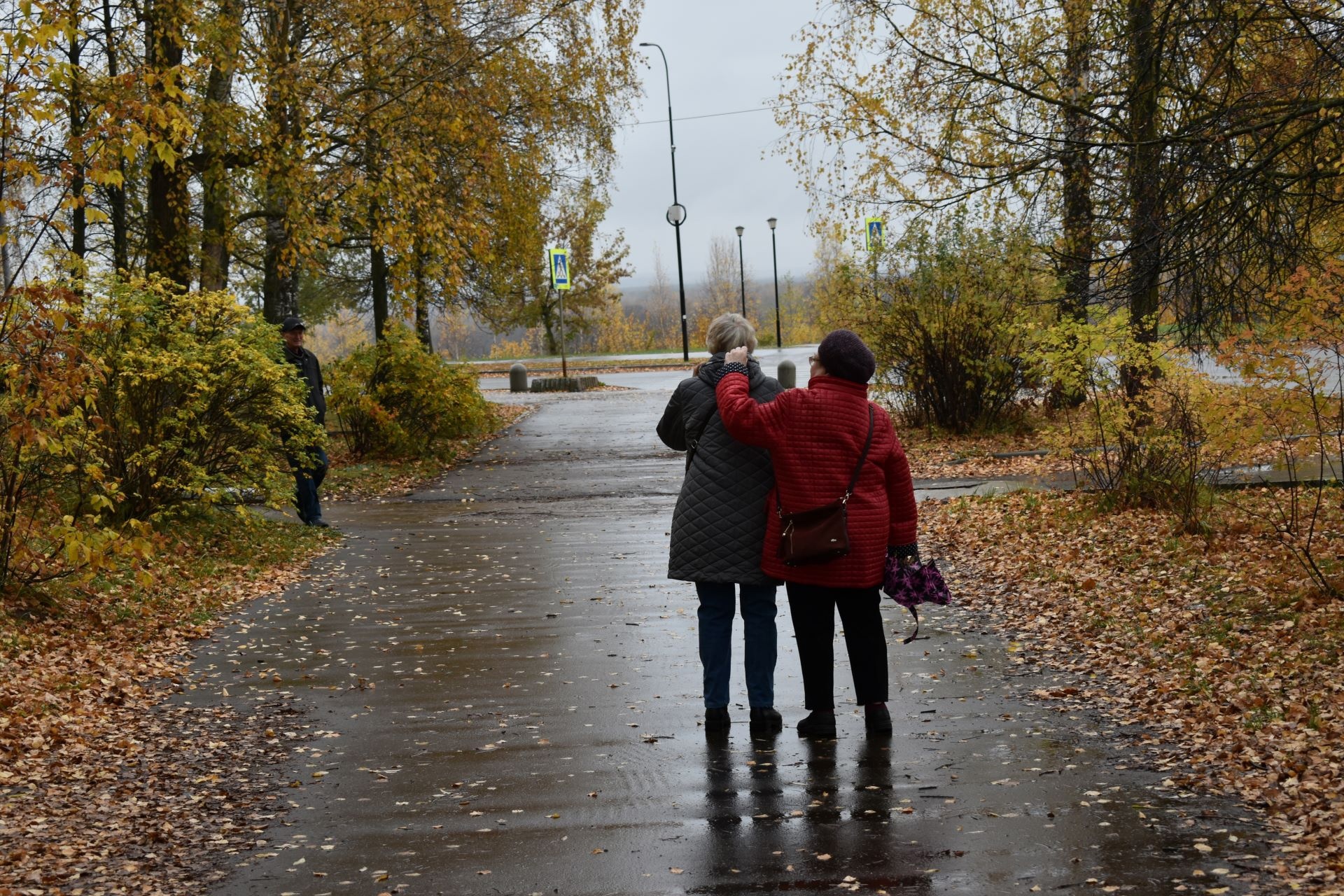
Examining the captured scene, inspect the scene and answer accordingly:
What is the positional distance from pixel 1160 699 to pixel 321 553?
733 centimetres

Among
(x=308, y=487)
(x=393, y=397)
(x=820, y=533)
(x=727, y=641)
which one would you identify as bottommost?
(x=727, y=641)

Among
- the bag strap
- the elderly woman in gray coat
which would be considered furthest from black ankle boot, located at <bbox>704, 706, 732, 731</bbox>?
the bag strap

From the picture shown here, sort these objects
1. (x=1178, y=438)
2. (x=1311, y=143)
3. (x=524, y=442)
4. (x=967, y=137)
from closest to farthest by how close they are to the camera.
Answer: (x=1311, y=143), (x=1178, y=438), (x=967, y=137), (x=524, y=442)

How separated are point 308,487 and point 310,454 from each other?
0.38 m

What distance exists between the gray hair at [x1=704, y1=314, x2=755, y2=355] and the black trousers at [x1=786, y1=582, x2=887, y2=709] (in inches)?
42.5

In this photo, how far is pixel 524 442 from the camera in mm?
21000

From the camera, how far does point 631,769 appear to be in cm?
549

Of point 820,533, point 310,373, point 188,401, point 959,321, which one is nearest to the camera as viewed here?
point 820,533

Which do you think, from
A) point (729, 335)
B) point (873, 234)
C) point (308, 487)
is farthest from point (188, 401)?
point (873, 234)

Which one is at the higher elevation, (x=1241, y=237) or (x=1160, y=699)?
(x=1241, y=237)

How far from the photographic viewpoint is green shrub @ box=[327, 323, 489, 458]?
17719 millimetres

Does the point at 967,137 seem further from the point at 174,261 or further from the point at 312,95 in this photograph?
the point at 174,261

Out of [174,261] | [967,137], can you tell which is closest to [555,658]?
[174,261]

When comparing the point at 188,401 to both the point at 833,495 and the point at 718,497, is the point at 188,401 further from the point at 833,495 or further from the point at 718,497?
the point at 833,495
